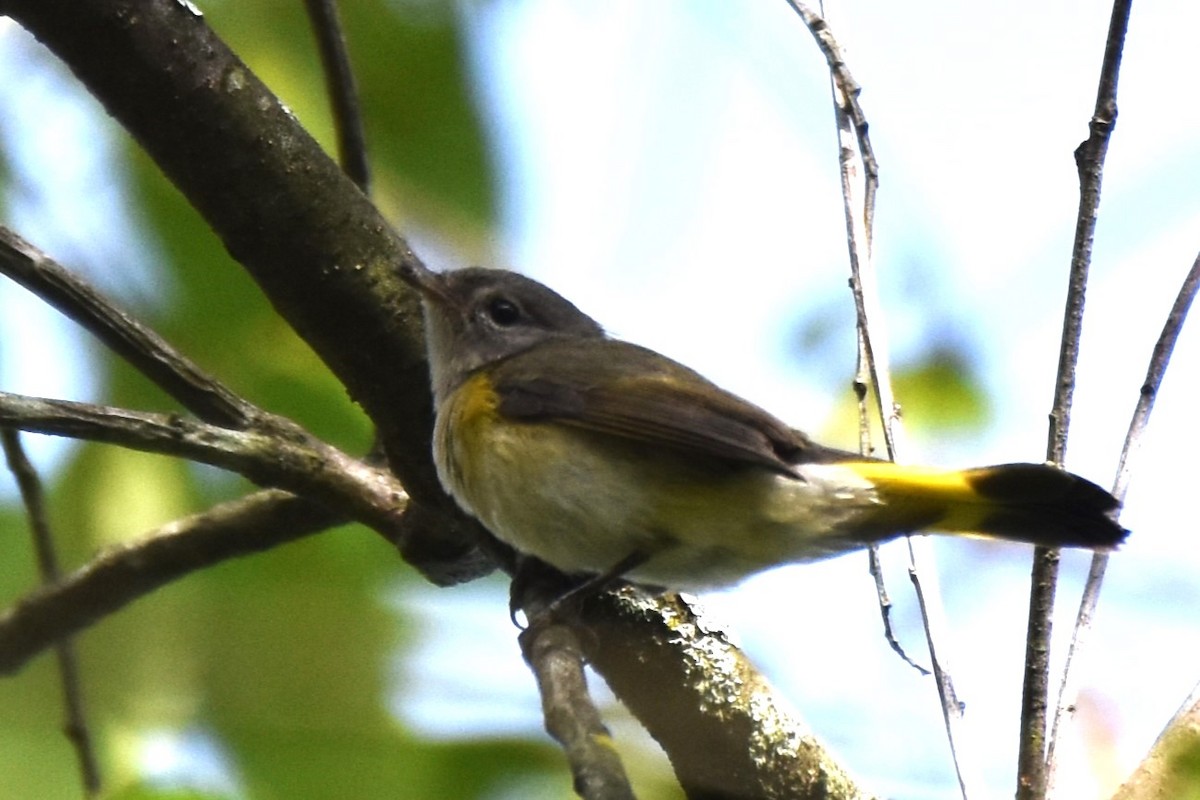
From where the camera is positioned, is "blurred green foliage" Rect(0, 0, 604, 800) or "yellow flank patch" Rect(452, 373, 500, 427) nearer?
"blurred green foliage" Rect(0, 0, 604, 800)

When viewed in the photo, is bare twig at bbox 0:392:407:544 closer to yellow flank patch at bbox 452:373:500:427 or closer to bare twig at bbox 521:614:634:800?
yellow flank patch at bbox 452:373:500:427

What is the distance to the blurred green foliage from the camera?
1.45 meters

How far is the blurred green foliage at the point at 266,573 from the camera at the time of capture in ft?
4.75

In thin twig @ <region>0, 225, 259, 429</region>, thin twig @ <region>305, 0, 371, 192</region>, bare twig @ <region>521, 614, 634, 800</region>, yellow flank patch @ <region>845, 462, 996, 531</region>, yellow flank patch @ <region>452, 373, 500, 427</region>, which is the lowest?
bare twig @ <region>521, 614, 634, 800</region>

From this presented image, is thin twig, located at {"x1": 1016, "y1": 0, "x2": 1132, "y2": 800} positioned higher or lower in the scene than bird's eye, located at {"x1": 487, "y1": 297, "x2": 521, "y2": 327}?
lower

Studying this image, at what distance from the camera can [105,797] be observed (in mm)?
1386

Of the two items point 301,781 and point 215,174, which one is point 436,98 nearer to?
point 215,174

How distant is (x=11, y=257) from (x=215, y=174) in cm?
44

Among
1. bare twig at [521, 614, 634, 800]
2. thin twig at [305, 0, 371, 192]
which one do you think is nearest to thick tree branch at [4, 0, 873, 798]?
bare twig at [521, 614, 634, 800]

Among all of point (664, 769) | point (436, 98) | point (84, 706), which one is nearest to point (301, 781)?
point (84, 706)

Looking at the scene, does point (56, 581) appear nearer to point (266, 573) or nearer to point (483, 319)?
point (266, 573)

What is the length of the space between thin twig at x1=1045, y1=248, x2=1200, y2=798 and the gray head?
165 cm

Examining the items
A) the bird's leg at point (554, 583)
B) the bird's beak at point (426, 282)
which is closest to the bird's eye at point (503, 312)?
the bird's beak at point (426, 282)

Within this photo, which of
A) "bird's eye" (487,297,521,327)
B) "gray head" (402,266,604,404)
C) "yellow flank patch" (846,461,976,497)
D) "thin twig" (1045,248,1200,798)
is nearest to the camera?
"thin twig" (1045,248,1200,798)
